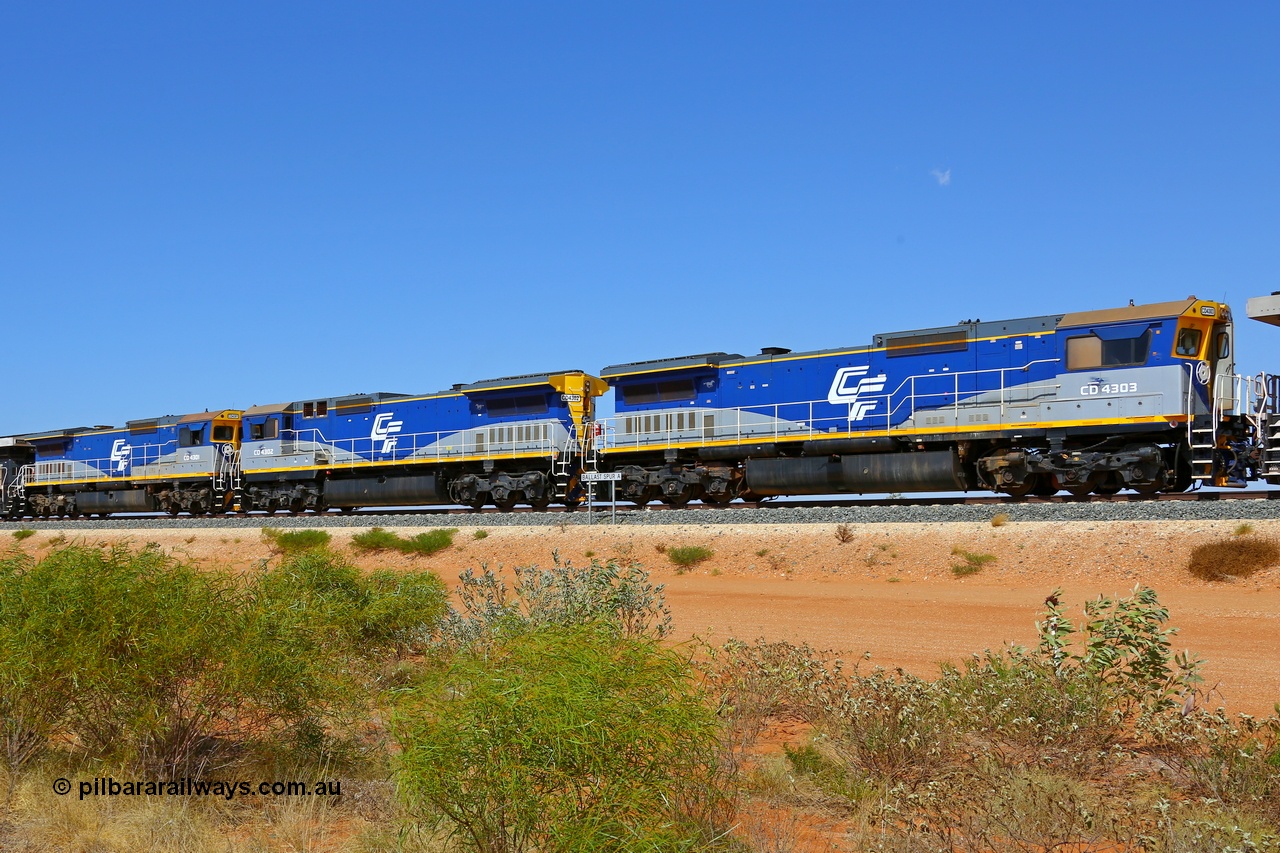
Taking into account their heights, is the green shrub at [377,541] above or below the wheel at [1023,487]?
below

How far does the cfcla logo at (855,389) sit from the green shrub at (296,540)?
13609 millimetres

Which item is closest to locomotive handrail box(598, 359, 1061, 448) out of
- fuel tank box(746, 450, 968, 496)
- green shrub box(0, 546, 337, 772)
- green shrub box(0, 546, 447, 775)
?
fuel tank box(746, 450, 968, 496)

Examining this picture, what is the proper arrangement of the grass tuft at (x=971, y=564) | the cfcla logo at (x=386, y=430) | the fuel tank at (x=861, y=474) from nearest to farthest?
the grass tuft at (x=971, y=564)
the fuel tank at (x=861, y=474)
the cfcla logo at (x=386, y=430)

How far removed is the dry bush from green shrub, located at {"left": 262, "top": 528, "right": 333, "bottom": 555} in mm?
19748

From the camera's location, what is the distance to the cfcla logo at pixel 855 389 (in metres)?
22.7

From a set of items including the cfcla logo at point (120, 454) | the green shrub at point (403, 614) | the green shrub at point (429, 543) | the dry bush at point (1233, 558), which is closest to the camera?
the green shrub at point (403, 614)

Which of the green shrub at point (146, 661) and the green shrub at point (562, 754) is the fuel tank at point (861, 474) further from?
the green shrub at point (562, 754)

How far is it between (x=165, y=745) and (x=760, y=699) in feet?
A: 15.6

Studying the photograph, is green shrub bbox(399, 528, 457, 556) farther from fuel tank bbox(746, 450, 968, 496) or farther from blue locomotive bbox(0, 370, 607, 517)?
fuel tank bbox(746, 450, 968, 496)

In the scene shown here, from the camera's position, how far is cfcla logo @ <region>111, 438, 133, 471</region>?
40.4 metres

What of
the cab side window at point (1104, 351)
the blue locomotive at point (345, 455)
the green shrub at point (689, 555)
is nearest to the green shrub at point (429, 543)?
the blue locomotive at point (345, 455)

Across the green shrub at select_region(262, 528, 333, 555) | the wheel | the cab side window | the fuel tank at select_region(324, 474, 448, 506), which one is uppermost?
the cab side window

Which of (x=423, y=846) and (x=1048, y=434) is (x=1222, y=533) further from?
(x=423, y=846)

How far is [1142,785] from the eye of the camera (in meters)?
6.60
